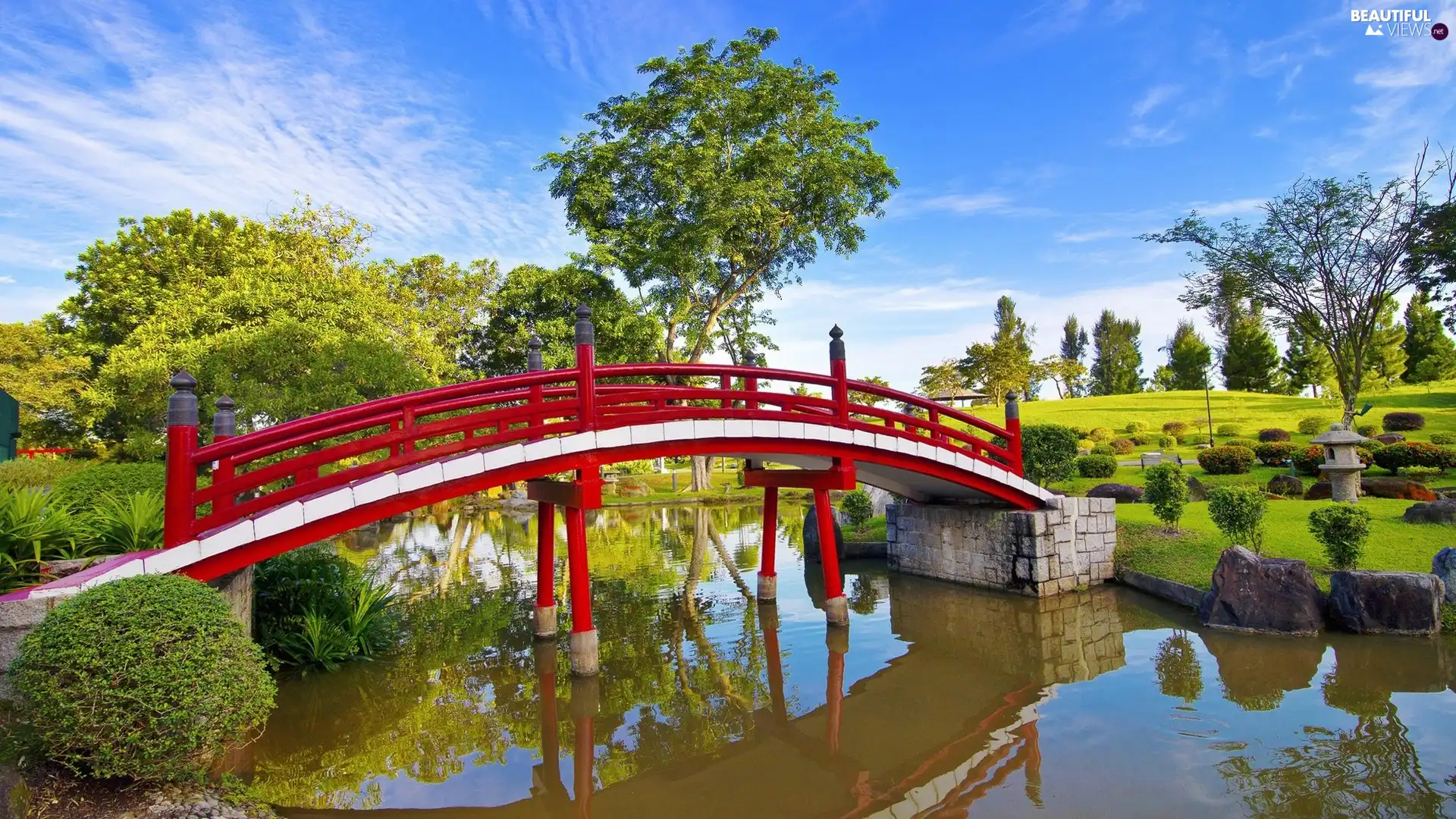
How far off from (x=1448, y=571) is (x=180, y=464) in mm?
14263

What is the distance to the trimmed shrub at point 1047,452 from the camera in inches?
706

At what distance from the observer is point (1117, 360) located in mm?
72188

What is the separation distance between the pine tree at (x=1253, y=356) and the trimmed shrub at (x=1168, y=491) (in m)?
50.0

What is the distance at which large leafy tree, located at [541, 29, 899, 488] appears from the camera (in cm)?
2481

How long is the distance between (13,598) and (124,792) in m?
Answer: 1.64

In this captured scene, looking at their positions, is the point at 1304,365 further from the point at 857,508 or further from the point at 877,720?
the point at 877,720

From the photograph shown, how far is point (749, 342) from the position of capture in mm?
30234

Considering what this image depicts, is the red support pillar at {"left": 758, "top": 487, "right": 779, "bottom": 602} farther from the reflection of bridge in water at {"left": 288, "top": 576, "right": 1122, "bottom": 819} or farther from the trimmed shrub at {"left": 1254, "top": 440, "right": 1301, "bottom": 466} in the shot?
the trimmed shrub at {"left": 1254, "top": 440, "right": 1301, "bottom": 466}

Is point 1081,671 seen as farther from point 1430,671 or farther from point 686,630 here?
point 686,630

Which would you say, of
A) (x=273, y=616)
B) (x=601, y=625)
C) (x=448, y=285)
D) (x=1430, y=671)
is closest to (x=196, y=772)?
(x=273, y=616)

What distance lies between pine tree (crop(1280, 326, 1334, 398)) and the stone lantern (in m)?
38.5

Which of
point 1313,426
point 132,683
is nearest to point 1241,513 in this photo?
point 132,683

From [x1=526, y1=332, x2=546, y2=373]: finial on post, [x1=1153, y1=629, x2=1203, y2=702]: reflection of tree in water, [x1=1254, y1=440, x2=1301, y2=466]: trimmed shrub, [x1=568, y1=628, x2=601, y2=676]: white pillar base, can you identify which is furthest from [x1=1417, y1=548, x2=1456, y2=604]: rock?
[x1=1254, y1=440, x2=1301, y2=466]: trimmed shrub

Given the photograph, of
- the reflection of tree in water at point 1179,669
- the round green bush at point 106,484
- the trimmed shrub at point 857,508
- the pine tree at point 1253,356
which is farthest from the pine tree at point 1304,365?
the round green bush at point 106,484
